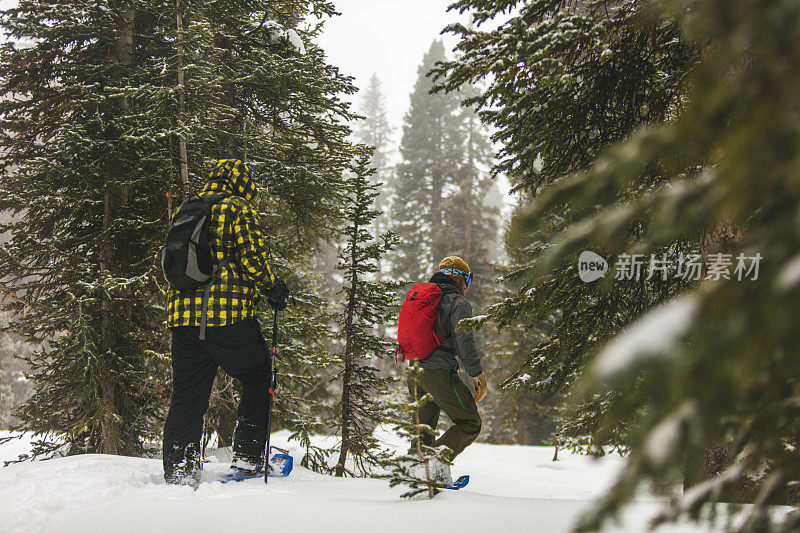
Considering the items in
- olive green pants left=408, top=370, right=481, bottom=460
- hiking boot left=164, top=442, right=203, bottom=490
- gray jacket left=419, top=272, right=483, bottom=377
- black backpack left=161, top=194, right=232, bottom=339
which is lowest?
hiking boot left=164, top=442, right=203, bottom=490

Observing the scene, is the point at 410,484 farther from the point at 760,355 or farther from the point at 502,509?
the point at 760,355

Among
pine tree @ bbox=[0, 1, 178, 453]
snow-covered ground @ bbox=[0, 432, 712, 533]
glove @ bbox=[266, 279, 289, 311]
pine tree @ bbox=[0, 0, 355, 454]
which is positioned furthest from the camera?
pine tree @ bbox=[0, 1, 178, 453]

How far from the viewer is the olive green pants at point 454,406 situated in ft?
13.2

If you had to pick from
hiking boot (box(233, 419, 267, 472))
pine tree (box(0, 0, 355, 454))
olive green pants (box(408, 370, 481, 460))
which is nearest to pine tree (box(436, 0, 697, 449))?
olive green pants (box(408, 370, 481, 460))

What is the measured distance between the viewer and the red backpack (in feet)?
14.0

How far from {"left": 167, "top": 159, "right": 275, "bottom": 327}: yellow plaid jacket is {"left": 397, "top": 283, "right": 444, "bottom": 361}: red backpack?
1.35 meters

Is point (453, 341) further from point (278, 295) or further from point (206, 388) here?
point (206, 388)

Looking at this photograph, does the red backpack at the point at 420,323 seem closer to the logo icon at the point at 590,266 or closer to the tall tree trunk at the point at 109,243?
the logo icon at the point at 590,266

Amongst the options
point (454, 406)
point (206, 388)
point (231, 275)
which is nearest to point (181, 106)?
point (231, 275)

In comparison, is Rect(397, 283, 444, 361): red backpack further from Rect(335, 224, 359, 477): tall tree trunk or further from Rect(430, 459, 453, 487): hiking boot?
Rect(335, 224, 359, 477): tall tree trunk

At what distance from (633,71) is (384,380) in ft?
16.0

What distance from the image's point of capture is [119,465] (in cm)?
384

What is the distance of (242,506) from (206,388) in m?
1.24

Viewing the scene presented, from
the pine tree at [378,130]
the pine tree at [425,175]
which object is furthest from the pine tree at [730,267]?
the pine tree at [378,130]
